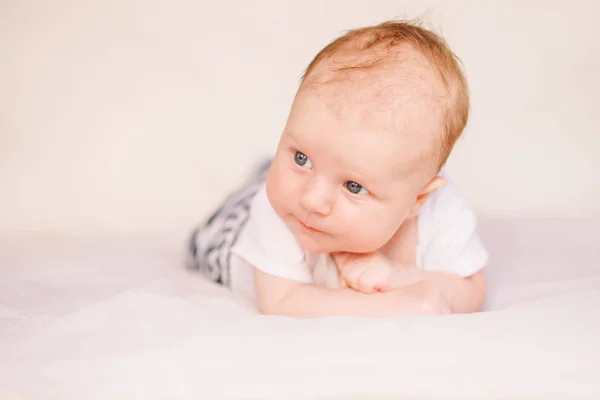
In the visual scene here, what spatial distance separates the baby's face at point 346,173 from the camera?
1.26m

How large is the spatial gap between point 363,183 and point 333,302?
213mm

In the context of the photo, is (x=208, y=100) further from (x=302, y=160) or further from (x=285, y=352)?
(x=285, y=352)

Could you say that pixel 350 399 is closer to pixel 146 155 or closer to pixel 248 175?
pixel 248 175

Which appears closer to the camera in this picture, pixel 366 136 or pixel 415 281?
pixel 366 136

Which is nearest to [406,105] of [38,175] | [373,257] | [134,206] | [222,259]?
[373,257]

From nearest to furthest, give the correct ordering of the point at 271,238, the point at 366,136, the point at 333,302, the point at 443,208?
the point at 366,136, the point at 333,302, the point at 271,238, the point at 443,208

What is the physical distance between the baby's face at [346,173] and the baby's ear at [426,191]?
3cm

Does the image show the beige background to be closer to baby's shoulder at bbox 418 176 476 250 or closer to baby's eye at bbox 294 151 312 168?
baby's shoulder at bbox 418 176 476 250

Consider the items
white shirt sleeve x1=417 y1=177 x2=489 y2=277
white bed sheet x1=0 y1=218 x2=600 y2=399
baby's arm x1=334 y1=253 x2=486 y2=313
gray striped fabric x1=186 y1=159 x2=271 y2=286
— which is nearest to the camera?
white bed sheet x1=0 y1=218 x2=600 y2=399

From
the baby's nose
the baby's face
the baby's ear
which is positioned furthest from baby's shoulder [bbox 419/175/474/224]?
the baby's nose

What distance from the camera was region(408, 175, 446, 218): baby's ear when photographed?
1.40 m

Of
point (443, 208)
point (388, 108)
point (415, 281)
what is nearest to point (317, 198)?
point (388, 108)

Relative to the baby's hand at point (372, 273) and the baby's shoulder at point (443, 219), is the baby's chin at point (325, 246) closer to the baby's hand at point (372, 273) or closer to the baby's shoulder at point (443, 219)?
the baby's hand at point (372, 273)

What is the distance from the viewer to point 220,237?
179 cm
